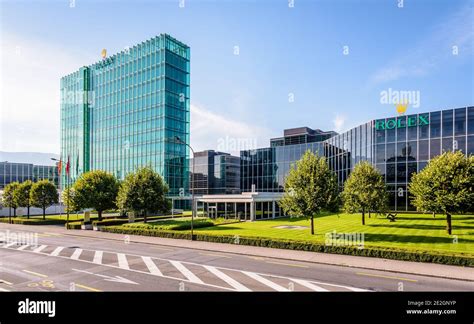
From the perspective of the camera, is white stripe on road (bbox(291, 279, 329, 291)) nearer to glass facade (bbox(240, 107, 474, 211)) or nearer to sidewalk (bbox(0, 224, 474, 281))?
sidewalk (bbox(0, 224, 474, 281))

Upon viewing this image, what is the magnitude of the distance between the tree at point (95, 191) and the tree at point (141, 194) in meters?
6.91

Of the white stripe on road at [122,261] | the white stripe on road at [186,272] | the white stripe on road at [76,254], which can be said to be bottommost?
the white stripe on road at [76,254]

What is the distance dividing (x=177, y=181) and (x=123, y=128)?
19.1 metres

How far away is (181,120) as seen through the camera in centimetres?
6794

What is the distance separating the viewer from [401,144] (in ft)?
158

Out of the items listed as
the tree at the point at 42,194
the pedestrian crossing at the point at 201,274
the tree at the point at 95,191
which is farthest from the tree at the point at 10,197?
the pedestrian crossing at the point at 201,274

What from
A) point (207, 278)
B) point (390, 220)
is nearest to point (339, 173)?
point (390, 220)

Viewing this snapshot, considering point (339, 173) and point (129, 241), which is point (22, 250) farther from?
point (339, 173)

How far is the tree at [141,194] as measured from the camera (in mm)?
35969

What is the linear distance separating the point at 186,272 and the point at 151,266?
2.74 metres

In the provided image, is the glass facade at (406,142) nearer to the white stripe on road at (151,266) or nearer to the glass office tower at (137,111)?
the glass office tower at (137,111)

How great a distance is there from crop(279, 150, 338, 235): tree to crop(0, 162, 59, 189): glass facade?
104431mm

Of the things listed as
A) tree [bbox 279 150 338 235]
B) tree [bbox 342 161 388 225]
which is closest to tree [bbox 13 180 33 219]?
tree [bbox 279 150 338 235]

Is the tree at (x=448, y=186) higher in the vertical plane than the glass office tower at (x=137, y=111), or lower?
lower
